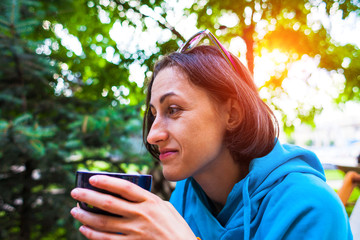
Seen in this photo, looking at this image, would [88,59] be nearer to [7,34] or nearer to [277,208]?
[7,34]

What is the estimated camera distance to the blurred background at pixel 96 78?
276 cm

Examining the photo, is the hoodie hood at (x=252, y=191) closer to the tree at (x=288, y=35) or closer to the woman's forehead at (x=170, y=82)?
the woman's forehead at (x=170, y=82)

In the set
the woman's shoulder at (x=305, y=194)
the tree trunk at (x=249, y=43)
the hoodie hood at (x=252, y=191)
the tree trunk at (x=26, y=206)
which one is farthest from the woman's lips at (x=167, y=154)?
the tree trunk at (x=249, y=43)

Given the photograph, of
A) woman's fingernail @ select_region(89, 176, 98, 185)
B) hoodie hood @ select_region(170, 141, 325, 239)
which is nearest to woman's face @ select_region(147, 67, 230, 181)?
hoodie hood @ select_region(170, 141, 325, 239)

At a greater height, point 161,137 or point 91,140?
point 161,137

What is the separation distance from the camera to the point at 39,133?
89.2 inches

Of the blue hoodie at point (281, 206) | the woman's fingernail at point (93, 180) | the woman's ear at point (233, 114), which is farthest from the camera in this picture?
the woman's ear at point (233, 114)

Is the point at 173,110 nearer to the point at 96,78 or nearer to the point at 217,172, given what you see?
the point at 217,172

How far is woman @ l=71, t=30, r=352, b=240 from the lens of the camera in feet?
2.66

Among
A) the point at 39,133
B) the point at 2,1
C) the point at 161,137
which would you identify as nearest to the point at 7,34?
the point at 2,1

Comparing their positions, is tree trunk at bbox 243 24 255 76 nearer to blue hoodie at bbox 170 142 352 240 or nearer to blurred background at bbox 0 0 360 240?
blurred background at bbox 0 0 360 240

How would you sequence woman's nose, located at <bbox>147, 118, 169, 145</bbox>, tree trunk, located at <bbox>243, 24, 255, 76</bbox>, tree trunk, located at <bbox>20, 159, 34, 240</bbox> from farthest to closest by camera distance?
tree trunk, located at <bbox>243, 24, 255, 76</bbox>, tree trunk, located at <bbox>20, 159, 34, 240</bbox>, woman's nose, located at <bbox>147, 118, 169, 145</bbox>

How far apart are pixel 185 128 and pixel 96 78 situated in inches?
101

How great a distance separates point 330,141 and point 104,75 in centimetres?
5204
